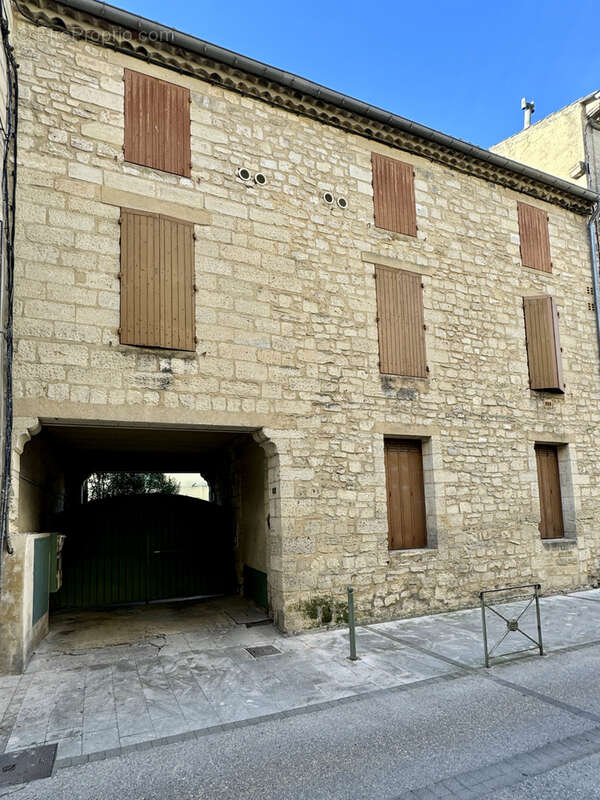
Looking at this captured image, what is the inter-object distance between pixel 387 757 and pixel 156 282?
5.43m

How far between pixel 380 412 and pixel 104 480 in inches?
655

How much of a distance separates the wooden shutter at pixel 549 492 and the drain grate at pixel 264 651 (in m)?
5.69

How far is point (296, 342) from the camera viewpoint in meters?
7.38

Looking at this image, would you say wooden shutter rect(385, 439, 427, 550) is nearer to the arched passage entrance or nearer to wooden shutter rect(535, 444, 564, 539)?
the arched passage entrance

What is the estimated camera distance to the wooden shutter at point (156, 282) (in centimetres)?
641

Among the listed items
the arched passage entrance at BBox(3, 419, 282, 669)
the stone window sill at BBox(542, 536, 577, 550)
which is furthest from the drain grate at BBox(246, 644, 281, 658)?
the stone window sill at BBox(542, 536, 577, 550)

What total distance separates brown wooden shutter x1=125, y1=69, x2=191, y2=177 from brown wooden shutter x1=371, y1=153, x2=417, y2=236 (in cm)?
307

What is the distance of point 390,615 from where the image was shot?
7406 mm

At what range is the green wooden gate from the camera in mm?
8711

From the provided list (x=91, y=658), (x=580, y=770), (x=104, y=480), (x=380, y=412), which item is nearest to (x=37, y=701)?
→ (x=91, y=658)

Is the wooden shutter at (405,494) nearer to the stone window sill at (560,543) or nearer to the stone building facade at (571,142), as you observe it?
the stone window sill at (560,543)

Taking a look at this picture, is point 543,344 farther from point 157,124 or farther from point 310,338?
point 157,124

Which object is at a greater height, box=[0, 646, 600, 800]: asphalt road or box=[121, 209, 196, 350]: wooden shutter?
box=[121, 209, 196, 350]: wooden shutter

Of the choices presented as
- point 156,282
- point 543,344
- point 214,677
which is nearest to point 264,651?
point 214,677
